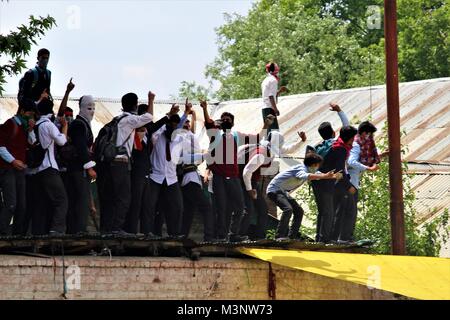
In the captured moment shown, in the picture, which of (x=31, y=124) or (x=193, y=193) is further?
(x=193, y=193)

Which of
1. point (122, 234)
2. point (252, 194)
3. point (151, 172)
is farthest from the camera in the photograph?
point (252, 194)

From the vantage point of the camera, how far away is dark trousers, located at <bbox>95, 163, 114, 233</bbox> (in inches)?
727

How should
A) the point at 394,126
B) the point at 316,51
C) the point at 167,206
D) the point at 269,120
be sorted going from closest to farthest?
the point at 167,206
the point at 269,120
the point at 394,126
the point at 316,51

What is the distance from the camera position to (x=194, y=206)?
19.6 meters

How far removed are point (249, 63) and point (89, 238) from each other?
37.2m

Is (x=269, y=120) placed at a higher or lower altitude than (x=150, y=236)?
higher

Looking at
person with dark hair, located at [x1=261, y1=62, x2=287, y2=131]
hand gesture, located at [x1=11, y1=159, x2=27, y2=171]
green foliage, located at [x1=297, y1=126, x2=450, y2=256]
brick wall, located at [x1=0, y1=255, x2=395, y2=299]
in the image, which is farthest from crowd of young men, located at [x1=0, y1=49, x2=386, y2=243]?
green foliage, located at [x1=297, y1=126, x2=450, y2=256]

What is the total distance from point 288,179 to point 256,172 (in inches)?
16.0

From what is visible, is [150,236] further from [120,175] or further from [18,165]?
[18,165]

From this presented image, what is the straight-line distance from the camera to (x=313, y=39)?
5469 cm

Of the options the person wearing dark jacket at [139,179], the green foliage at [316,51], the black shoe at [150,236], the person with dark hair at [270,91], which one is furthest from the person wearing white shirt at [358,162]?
the green foliage at [316,51]

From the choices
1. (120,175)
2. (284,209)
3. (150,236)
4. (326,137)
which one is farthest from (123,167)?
(326,137)

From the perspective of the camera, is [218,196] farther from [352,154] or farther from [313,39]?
[313,39]

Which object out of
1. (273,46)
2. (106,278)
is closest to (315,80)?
(273,46)
